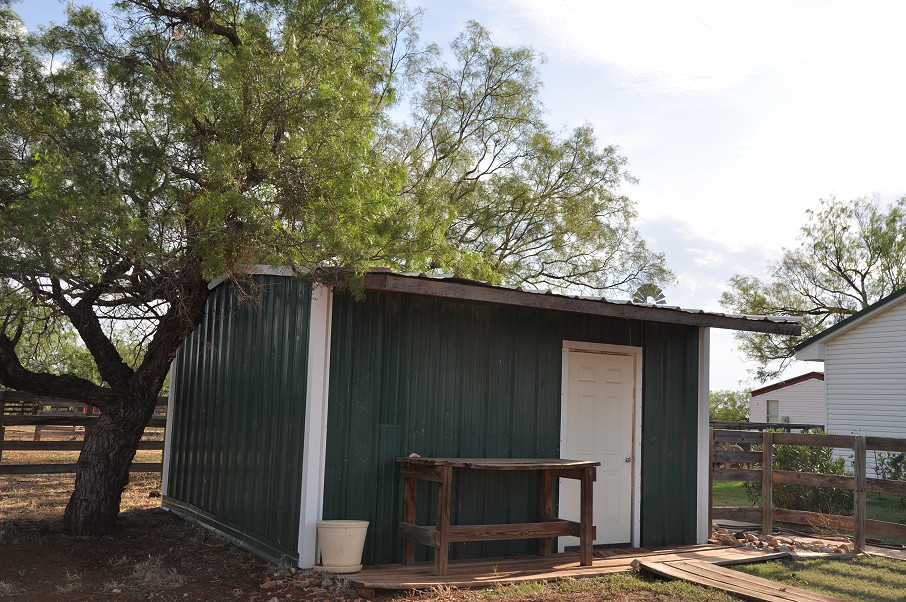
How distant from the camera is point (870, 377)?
17.0 meters

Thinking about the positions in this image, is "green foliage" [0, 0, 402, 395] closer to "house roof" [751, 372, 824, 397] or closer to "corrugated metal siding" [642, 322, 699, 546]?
"corrugated metal siding" [642, 322, 699, 546]

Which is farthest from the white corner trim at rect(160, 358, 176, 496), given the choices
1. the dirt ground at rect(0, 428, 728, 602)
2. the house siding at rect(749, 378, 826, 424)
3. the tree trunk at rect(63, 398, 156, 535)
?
the house siding at rect(749, 378, 826, 424)

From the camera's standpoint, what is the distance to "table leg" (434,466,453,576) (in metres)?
6.52

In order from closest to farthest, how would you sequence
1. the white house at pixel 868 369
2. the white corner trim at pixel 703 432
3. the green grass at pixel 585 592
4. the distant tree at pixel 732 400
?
the green grass at pixel 585 592, the white corner trim at pixel 703 432, the white house at pixel 868 369, the distant tree at pixel 732 400

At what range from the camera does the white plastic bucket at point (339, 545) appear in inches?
255

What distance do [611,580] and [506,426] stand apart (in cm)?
186

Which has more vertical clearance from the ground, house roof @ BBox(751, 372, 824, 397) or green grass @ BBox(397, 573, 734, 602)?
house roof @ BBox(751, 372, 824, 397)

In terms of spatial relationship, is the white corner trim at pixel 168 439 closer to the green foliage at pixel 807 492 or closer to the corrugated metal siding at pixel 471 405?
the corrugated metal siding at pixel 471 405

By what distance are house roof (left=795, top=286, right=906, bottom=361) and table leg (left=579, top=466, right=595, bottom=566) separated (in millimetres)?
11596

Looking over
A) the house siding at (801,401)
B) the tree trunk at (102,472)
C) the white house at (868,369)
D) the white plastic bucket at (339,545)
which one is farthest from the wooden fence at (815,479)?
the house siding at (801,401)

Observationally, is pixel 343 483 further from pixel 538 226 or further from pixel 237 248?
pixel 538 226

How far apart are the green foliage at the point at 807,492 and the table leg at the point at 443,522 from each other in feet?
21.2

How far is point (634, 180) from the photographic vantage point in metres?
19.3

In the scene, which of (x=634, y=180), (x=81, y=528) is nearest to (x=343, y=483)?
(x=81, y=528)
